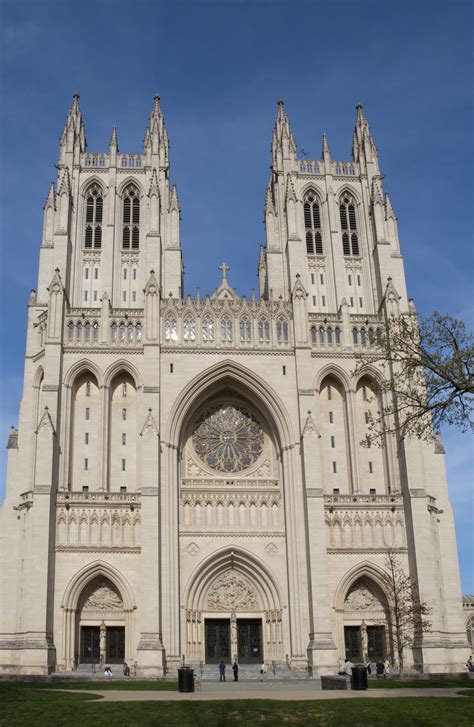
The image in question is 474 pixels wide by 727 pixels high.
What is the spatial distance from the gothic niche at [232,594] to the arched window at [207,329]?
1260 centimetres

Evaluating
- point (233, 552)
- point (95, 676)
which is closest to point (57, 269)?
point (233, 552)

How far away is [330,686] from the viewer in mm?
26609

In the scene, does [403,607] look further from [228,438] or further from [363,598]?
[228,438]

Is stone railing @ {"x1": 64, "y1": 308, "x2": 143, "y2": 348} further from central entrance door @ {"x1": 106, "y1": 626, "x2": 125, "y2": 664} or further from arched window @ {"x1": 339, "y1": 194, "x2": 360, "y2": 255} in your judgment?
central entrance door @ {"x1": 106, "y1": 626, "x2": 125, "y2": 664}

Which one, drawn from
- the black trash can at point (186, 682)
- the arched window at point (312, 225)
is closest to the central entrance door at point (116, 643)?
the black trash can at point (186, 682)

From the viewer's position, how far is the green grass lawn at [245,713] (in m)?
18.0

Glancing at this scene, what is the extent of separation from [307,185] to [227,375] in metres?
14.3

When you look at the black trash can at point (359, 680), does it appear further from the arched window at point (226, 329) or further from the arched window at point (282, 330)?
the arched window at point (226, 329)

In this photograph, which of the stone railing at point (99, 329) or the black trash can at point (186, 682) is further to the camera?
the stone railing at point (99, 329)

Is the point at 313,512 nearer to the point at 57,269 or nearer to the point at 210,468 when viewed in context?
the point at 210,468

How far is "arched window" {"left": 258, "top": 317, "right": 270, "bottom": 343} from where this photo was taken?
44678 millimetres

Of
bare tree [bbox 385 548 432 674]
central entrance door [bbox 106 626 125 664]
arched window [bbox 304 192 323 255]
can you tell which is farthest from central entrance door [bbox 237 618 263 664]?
arched window [bbox 304 192 323 255]

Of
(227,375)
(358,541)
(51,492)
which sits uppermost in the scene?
(227,375)

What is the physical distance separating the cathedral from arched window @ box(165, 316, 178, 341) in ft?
0.91
